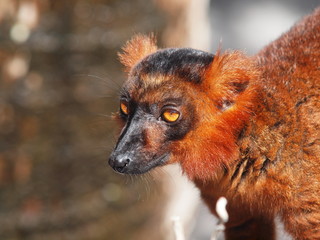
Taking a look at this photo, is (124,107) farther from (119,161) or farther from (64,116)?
(64,116)

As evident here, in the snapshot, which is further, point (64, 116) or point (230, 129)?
point (64, 116)

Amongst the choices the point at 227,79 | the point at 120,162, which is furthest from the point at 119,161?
the point at 227,79

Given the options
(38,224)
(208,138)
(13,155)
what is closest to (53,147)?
(13,155)

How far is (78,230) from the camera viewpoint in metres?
7.59

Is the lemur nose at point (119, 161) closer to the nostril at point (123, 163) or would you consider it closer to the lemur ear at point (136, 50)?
the nostril at point (123, 163)

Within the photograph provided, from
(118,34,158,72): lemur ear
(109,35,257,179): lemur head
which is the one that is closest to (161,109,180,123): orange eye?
(109,35,257,179): lemur head

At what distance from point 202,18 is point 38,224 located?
3.95m

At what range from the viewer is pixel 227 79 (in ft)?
13.8

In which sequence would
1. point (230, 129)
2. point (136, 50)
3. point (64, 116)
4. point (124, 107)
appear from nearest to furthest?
point (230, 129), point (124, 107), point (136, 50), point (64, 116)

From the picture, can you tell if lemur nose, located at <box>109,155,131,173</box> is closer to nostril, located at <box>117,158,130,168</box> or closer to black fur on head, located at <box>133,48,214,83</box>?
nostril, located at <box>117,158,130,168</box>

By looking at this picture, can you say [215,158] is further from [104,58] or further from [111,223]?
[111,223]

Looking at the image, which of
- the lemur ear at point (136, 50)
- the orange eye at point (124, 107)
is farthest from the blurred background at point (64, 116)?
the orange eye at point (124, 107)

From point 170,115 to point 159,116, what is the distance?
0.07 meters

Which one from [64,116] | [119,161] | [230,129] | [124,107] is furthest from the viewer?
[64,116]
